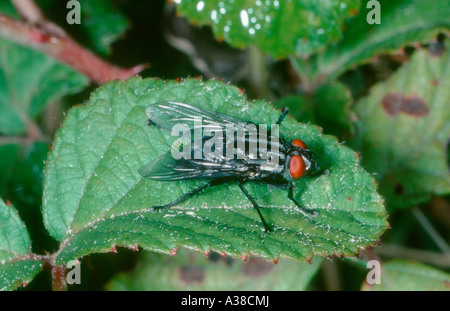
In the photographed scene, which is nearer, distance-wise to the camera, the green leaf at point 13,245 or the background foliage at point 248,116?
the green leaf at point 13,245

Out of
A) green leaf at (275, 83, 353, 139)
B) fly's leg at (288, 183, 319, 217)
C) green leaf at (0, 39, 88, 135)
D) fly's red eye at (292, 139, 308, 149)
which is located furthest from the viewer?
green leaf at (0, 39, 88, 135)

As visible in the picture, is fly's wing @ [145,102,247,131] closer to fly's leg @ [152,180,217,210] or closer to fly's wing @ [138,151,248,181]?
fly's wing @ [138,151,248,181]

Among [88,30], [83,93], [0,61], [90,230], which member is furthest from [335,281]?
[0,61]

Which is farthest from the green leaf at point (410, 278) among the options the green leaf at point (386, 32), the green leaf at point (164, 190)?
the green leaf at point (386, 32)

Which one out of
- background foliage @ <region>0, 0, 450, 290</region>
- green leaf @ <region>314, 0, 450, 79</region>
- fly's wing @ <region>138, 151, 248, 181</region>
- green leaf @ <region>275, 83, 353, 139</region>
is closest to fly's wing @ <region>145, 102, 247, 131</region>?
background foliage @ <region>0, 0, 450, 290</region>

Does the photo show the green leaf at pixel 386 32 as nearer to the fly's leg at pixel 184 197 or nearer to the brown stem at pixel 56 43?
the brown stem at pixel 56 43

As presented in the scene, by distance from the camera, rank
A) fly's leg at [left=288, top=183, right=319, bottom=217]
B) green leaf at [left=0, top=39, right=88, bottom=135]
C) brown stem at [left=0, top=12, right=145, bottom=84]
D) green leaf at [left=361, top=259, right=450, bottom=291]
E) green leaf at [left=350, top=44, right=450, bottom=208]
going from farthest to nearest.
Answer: green leaf at [left=0, top=39, right=88, bottom=135]
brown stem at [left=0, top=12, right=145, bottom=84]
green leaf at [left=350, top=44, right=450, bottom=208]
green leaf at [left=361, top=259, right=450, bottom=291]
fly's leg at [left=288, top=183, right=319, bottom=217]
